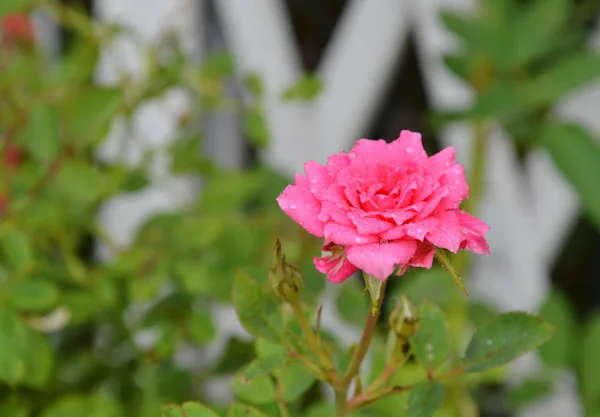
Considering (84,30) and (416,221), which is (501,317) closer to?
(416,221)

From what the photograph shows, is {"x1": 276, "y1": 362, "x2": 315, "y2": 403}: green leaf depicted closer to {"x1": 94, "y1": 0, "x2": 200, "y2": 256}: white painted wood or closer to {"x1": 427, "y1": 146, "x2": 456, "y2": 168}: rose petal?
{"x1": 427, "y1": 146, "x2": 456, "y2": 168}: rose petal

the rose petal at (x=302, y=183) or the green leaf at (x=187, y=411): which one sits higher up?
the rose petal at (x=302, y=183)

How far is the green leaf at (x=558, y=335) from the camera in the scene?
0.76 meters

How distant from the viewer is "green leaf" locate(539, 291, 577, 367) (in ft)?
2.48

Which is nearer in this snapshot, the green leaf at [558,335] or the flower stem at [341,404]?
the flower stem at [341,404]

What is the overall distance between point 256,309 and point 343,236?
9 centimetres

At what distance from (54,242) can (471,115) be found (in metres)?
0.43

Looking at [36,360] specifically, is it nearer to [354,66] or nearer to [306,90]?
[306,90]

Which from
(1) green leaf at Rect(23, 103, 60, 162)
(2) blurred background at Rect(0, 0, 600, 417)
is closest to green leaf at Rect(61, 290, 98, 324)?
(2) blurred background at Rect(0, 0, 600, 417)

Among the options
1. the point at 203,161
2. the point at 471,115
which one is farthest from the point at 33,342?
the point at 471,115

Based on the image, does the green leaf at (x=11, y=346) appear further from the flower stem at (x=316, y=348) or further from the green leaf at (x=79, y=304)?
the flower stem at (x=316, y=348)

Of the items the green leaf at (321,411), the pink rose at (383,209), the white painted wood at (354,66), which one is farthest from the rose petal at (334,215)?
the white painted wood at (354,66)

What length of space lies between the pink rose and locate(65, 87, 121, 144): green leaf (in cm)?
35

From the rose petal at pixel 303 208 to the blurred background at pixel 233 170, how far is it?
131 mm
